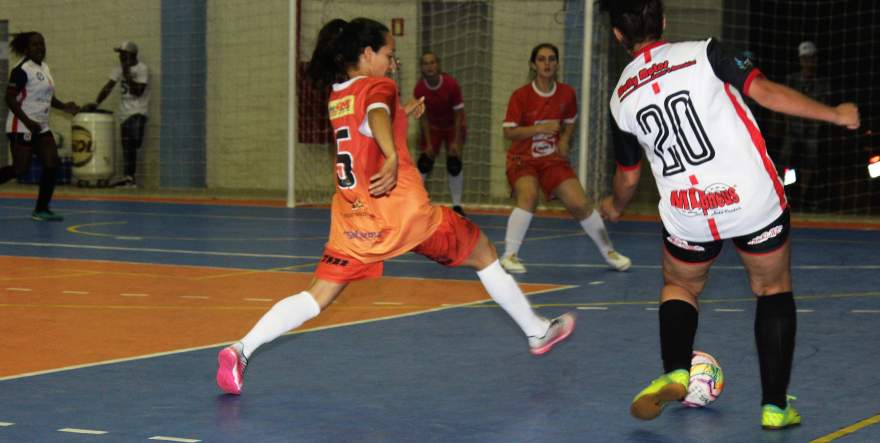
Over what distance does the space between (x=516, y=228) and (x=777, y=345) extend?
17.8 feet

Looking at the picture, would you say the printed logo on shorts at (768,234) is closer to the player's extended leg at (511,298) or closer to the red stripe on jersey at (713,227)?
the red stripe on jersey at (713,227)

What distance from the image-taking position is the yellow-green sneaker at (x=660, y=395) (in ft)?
15.1

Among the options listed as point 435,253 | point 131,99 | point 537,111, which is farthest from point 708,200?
point 131,99

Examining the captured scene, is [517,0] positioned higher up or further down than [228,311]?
higher up

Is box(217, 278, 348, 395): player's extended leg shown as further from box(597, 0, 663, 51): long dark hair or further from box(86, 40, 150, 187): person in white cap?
box(86, 40, 150, 187): person in white cap

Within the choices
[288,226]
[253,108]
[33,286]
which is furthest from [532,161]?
[253,108]

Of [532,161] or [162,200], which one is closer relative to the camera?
[532,161]

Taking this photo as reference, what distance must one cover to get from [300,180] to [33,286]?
32.7 ft

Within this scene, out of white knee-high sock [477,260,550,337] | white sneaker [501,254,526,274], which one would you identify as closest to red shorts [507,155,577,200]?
white sneaker [501,254,526,274]

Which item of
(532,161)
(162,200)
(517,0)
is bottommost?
(162,200)

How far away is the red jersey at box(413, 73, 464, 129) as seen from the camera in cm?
1584

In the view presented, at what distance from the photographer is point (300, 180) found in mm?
18828

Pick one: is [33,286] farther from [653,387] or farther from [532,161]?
[653,387]

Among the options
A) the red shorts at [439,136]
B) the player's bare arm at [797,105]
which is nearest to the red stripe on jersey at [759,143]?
the player's bare arm at [797,105]
